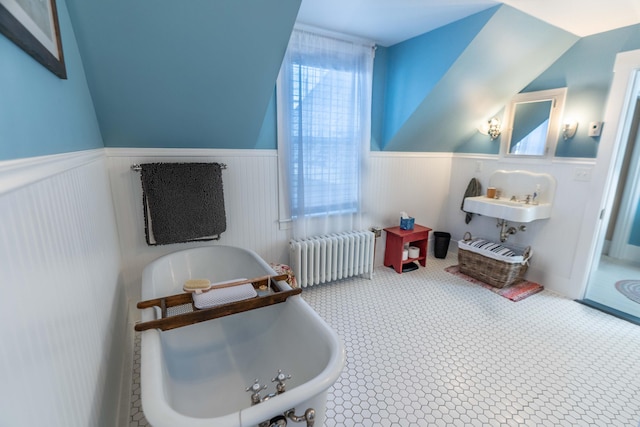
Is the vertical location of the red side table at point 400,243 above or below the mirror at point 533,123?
below

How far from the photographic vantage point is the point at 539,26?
2328 mm

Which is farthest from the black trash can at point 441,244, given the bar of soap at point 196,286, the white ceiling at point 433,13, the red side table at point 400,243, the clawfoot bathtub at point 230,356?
the bar of soap at point 196,286

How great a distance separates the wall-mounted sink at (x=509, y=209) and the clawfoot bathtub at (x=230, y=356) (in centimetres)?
244

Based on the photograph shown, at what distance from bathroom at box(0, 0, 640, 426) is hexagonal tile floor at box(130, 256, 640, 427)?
66cm

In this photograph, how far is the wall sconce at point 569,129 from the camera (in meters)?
2.64

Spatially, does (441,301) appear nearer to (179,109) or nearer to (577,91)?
(577,91)

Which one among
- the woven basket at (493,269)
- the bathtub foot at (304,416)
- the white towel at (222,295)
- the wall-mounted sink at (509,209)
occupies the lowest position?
the woven basket at (493,269)

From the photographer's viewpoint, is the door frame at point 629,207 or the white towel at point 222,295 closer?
the white towel at point 222,295

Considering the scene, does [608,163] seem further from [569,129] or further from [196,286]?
[196,286]

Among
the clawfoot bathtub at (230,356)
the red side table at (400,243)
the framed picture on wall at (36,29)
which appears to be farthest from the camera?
the red side table at (400,243)

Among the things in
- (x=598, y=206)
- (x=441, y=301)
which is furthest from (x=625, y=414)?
(x=598, y=206)

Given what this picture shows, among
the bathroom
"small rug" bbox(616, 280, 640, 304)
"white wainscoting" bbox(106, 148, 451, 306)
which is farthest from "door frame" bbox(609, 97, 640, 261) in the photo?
"white wainscoting" bbox(106, 148, 451, 306)

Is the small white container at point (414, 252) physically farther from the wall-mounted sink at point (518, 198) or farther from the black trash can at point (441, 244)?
the wall-mounted sink at point (518, 198)

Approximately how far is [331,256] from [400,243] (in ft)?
3.00
